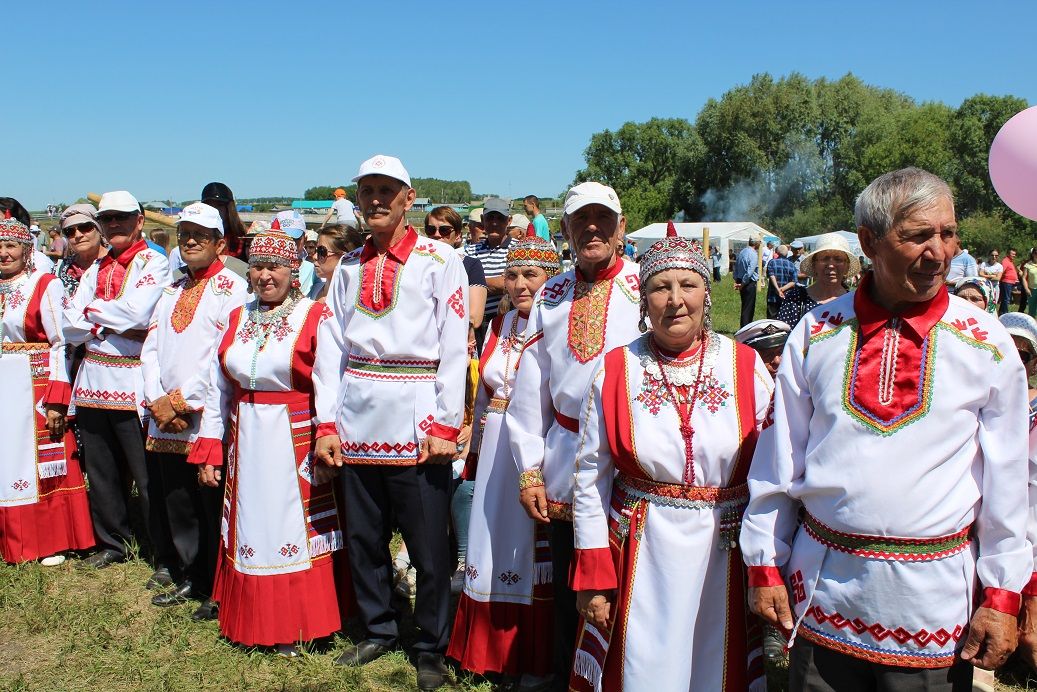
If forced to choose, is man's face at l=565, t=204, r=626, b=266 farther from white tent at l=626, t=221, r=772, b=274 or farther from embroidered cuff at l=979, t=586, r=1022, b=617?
white tent at l=626, t=221, r=772, b=274

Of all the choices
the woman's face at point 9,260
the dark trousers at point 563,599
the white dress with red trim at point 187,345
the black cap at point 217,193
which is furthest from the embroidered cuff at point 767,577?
the woman's face at point 9,260

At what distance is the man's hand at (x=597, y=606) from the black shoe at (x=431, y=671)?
123 cm

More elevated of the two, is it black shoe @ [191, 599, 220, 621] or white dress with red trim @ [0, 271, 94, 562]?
white dress with red trim @ [0, 271, 94, 562]

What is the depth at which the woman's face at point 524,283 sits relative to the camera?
3857mm

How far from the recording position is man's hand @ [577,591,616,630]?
8.70 ft

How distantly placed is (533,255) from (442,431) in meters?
0.99

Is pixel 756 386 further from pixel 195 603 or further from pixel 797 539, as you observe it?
pixel 195 603

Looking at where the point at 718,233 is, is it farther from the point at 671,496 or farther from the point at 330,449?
the point at 671,496

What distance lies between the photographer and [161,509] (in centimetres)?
482

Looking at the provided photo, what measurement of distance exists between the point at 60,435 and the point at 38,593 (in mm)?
1010

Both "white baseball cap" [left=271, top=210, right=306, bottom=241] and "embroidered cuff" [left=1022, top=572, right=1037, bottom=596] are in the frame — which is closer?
"embroidered cuff" [left=1022, top=572, right=1037, bottom=596]

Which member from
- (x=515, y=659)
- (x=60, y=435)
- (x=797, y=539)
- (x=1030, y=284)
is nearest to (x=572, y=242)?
(x=797, y=539)

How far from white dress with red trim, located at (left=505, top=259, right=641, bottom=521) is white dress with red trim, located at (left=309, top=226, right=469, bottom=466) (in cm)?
49

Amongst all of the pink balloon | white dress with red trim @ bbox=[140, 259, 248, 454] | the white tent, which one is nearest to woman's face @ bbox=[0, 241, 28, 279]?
white dress with red trim @ bbox=[140, 259, 248, 454]
